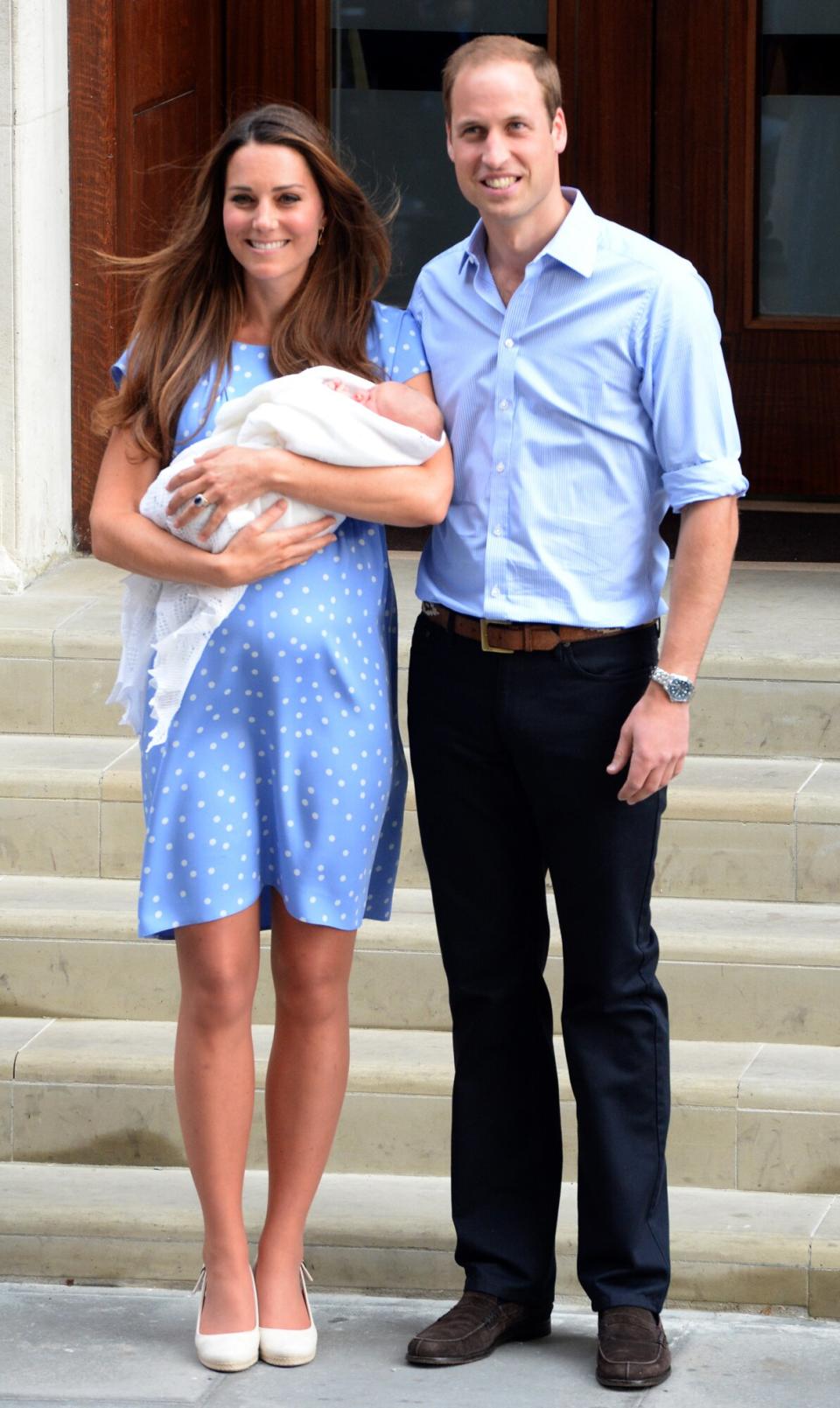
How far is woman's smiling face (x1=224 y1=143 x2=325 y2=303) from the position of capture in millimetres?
3176

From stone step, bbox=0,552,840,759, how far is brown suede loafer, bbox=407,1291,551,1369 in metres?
1.70

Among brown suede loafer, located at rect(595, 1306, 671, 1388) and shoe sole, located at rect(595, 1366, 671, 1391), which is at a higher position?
brown suede loafer, located at rect(595, 1306, 671, 1388)

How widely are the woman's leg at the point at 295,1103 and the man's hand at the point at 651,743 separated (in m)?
0.54

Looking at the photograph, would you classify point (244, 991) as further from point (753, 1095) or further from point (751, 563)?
point (751, 563)

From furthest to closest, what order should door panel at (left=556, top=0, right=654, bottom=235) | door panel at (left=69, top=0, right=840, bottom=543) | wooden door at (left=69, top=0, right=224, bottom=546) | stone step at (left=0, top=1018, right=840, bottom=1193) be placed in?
door panel at (left=556, top=0, right=654, bottom=235)
door panel at (left=69, top=0, right=840, bottom=543)
wooden door at (left=69, top=0, right=224, bottom=546)
stone step at (left=0, top=1018, right=840, bottom=1193)

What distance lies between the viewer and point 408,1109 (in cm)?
401

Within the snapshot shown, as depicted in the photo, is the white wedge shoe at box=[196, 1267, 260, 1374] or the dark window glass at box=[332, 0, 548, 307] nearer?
the white wedge shoe at box=[196, 1267, 260, 1374]

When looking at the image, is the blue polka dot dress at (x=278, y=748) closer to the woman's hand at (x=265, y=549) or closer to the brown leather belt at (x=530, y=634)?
the woman's hand at (x=265, y=549)

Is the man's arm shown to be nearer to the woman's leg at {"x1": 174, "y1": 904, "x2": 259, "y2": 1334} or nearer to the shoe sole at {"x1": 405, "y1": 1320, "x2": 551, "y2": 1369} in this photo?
the woman's leg at {"x1": 174, "y1": 904, "x2": 259, "y2": 1334}

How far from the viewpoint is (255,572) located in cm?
315

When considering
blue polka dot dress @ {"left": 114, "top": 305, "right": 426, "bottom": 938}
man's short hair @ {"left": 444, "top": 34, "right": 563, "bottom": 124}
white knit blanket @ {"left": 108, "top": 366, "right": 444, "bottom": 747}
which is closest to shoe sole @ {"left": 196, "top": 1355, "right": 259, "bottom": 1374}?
blue polka dot dress @ {"left": 114, "top": 305, "right": 426, "bottom": 938}

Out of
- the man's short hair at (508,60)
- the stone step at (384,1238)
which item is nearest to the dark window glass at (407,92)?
the man's short hair at (508,60)

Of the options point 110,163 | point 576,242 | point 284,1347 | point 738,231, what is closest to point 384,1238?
point 284,1347

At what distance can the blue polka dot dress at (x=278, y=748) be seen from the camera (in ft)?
10.5
